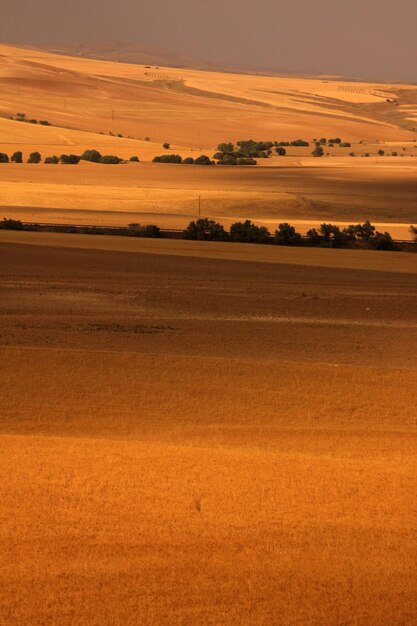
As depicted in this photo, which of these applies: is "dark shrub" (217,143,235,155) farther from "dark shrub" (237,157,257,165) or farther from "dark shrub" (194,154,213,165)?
"dark shrub" (194,154,213,165)

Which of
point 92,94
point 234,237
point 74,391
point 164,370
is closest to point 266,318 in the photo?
point 164,370

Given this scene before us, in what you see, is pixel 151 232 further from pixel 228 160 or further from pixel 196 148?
pixel 196 148

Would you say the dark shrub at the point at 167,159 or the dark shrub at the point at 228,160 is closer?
the dark shrub at the point at 167,159

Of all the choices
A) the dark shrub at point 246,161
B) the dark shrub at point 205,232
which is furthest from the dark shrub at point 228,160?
the dark shrub at point 205,232

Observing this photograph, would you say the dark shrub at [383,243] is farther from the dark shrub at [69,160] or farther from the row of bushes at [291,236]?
the dark shrub at [69,160]

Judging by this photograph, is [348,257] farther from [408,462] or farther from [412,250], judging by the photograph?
[408,462]

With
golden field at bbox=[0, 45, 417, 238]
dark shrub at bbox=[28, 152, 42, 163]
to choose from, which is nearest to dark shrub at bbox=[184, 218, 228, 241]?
golden field at bbox=[0, 45, 417, 238]
